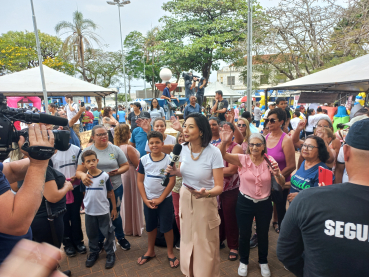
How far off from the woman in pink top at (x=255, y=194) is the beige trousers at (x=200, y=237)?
0.58 metres

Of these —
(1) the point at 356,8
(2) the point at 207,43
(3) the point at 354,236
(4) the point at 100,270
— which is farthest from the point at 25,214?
(2) the point at 207,43

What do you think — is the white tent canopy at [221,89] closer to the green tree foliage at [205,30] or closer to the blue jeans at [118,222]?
the green tree foliage at [205,30]

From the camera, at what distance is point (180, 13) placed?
23.8 metres

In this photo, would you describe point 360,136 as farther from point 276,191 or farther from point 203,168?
point 276,191

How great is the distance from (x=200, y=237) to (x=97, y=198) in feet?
5.03

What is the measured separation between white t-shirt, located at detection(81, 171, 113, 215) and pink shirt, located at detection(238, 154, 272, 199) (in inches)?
72.4

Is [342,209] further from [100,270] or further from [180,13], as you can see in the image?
[180,13]

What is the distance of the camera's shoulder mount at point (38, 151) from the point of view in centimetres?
134

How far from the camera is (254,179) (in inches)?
118

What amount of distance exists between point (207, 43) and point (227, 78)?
156ft

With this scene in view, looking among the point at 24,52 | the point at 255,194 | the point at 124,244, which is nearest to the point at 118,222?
the point at 124,244

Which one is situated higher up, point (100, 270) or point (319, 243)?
point (319, 243)

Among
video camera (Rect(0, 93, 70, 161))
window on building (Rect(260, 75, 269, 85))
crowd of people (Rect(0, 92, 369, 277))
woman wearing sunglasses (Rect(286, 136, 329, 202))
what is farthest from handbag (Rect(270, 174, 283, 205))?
window on building (Rect(260, 75, 269, 85))

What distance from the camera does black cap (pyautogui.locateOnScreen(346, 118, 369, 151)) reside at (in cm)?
127
